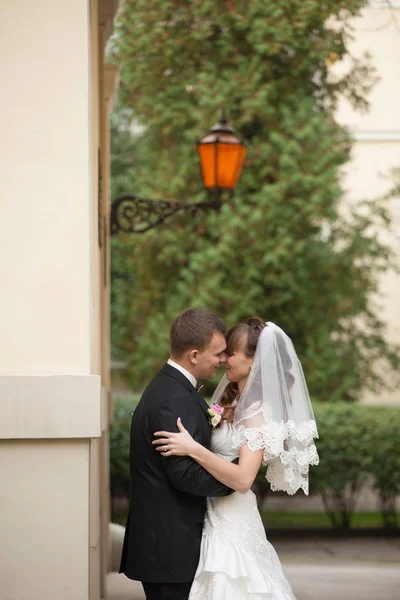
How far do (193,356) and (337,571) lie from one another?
19.5 ft

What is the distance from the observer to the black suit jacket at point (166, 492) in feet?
12.9

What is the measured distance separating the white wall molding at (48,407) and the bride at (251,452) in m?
0.38

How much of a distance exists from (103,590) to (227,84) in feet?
33.8

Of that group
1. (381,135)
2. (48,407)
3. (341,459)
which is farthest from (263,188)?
(48,407)

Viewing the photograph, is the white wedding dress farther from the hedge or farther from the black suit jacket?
the hedge

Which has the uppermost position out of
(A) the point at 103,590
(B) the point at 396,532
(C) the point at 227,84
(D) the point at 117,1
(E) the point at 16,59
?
(C) the point at 227,84

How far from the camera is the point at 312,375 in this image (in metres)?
15.6

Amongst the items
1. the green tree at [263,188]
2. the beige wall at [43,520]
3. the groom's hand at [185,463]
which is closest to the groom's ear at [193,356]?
the groom's hand at [185,463]

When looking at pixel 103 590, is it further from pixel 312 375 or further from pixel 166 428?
pixel 312 375

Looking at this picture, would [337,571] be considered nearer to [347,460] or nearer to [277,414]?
[347,460]

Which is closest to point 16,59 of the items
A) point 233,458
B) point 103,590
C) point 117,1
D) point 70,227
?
point 70,227

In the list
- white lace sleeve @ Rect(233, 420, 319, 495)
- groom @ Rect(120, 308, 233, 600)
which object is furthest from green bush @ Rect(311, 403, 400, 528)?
groom @ Rect(120, 308, 233, 600)

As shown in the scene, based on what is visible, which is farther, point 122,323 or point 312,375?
point 122,323

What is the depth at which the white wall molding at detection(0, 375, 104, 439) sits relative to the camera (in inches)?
160
